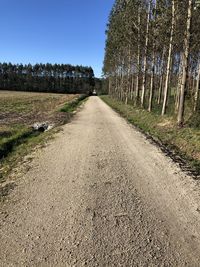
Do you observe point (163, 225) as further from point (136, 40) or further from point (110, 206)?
point (136, 40)

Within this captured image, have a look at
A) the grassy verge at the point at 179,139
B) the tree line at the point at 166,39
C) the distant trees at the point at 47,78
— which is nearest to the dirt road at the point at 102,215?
the grassy verge at the point at 179,139

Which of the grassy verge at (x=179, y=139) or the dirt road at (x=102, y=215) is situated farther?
the grassy verge at (x=179, y=139)

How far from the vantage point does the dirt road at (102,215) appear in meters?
4.29

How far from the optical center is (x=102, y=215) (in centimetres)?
557

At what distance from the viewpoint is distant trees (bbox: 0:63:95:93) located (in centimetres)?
14425

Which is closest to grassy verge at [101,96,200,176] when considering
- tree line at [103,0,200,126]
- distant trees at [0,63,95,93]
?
tree line at [103,0,200,126]

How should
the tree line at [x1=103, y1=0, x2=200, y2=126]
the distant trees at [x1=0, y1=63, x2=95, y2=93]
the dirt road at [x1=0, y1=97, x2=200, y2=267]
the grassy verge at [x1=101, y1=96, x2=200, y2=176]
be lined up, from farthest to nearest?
the distant trees at [x1=0, y1=63, x2=95, y2=93] → the tree line at [x1=103, y1=0, x2=200, y2=126] → the grassy verge at [x1=101, y1=96, x2=200, y2=176] → the dirt road at [x1=0, y1=97, x2=200, y2=267]

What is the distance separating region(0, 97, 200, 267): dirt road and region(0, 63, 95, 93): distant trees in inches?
5308

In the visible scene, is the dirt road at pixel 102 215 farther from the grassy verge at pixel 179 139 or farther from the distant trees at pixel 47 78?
the distant trees at pixel 47 78

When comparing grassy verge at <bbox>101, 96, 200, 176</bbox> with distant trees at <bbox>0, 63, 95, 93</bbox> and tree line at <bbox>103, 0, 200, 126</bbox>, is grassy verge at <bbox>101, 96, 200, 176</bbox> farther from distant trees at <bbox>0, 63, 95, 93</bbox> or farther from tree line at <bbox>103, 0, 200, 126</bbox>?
distant trees at <bbox>0, 63, 95, 93</bbox>

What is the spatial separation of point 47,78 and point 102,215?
14873 cm

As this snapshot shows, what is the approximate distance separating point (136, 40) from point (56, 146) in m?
21.8

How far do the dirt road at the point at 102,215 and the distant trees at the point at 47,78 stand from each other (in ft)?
442

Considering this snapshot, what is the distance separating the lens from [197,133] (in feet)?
42.2
